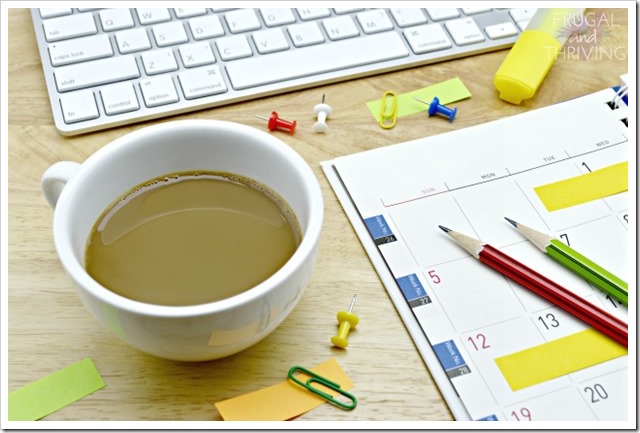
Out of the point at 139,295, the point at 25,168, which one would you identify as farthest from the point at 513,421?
the point at 25,168

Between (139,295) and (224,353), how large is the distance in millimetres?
82

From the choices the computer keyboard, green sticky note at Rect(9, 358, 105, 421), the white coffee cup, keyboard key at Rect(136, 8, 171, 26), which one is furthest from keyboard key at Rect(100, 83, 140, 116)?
green sticky note at Rect(9, 358, 105, 421)

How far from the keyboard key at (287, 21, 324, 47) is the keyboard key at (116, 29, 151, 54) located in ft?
0.56

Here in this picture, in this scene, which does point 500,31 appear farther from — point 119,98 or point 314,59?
point 119,98

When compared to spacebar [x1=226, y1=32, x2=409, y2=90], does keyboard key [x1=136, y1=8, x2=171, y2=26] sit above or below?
below

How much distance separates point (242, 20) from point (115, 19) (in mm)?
152

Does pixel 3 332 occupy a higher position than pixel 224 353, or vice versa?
pixel 224 353

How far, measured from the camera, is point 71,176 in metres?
0.64

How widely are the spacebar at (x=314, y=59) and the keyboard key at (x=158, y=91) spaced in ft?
0.22

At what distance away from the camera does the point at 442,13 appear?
0.97m

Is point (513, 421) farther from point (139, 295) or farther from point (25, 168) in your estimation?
point (25, 168)

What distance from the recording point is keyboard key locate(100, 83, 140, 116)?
862mm

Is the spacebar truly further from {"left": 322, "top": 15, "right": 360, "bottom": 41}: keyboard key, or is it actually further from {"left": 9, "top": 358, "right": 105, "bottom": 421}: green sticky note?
{"left": 9, "top": 358, "right": 105, "bottom": 421}: green sticky note

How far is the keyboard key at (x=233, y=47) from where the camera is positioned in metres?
0.92
